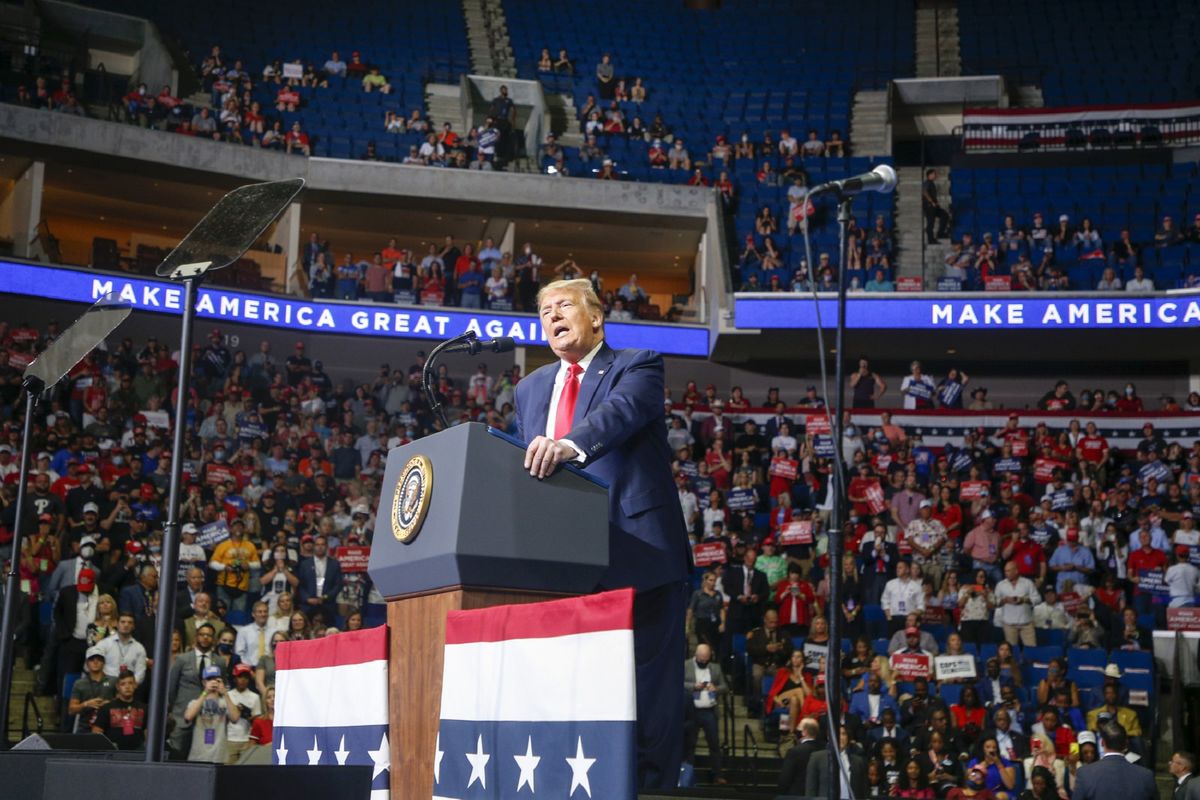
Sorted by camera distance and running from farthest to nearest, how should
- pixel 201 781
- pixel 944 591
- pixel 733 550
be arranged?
pixel 733 550 < pixel 944 591 < pixel 201 781

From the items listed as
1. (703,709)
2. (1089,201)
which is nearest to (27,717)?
(703,709)

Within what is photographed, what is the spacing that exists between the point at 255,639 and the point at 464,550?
8.49 m

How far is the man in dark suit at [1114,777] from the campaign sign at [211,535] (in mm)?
7798

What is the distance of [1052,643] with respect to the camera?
1238cm

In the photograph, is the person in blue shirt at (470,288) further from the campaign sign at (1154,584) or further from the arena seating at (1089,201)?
the campaign sign at (1154,584)

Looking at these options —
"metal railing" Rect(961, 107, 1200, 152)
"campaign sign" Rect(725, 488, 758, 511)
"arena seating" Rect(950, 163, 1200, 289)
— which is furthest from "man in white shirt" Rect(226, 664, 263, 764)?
"metal railing" Rect(961, 107, 1200, 152)

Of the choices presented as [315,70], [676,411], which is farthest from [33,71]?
[676,411]

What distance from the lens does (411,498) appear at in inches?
128

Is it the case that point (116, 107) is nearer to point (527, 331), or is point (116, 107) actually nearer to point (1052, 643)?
point (527, 331)

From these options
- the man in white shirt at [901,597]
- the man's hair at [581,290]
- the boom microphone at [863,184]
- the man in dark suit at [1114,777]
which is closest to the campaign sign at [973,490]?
the man in white shirt at [901,597]

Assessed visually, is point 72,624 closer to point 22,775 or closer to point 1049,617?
point 22,775

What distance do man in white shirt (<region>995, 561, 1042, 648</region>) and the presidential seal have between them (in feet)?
33.1

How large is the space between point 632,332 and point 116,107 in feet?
28.9

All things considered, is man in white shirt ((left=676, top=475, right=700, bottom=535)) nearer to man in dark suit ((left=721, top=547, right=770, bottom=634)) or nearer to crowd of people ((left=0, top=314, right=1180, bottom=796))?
crowd of people ((left=0, top=314, right=1180, bottom=796))
